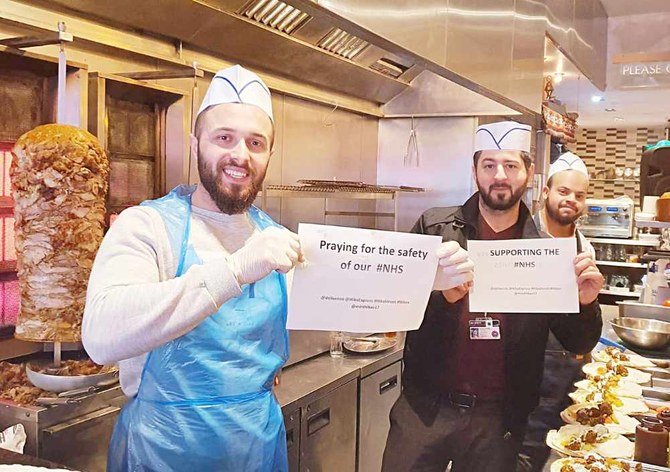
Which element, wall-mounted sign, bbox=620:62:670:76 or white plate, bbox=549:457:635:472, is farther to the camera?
wall-mounted sign, bbox=620:62:670:76

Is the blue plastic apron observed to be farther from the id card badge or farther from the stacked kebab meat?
the id card badge

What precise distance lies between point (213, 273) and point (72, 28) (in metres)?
1.47

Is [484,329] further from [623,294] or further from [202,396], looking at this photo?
[623,294]

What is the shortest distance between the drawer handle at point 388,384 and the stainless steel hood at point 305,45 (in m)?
1.62

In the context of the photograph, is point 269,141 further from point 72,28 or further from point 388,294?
point 72,28

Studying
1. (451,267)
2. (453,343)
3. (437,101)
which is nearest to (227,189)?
(451,267)

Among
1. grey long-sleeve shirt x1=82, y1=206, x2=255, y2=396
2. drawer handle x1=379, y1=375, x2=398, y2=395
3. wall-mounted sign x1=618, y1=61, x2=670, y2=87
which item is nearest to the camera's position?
grey long-sleeve shirt x1=82, y1=206, x2=255, y2=396

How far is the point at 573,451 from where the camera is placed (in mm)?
1961

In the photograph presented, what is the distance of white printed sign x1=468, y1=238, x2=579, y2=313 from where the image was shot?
2135 mm

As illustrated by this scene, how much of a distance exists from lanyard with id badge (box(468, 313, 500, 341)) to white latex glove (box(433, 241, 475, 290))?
1.78 feet

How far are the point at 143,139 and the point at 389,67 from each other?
2.39 meters

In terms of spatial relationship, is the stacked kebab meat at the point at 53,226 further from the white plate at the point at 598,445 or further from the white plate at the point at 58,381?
the white plate at the point at 598,445

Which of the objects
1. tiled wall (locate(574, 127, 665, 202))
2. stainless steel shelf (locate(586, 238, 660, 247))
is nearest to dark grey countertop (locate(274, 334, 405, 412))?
stainless steel shelf (locate(586, 238, 660, 247))

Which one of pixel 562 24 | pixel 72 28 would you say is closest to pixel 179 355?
pixel 72 28
